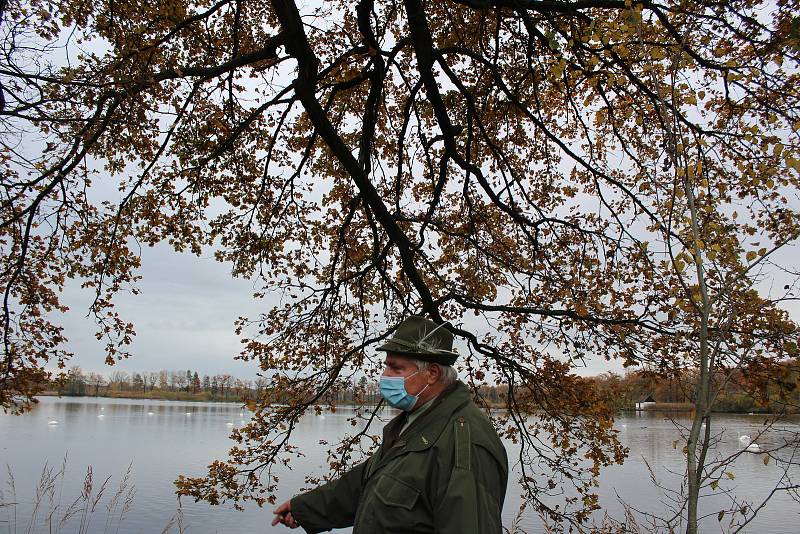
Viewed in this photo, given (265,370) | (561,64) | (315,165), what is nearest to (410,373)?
(561,64)

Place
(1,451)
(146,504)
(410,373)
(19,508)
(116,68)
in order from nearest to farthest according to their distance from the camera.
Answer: (410,373) < (116,68) < (19,508) < (146,504) < (1,451)

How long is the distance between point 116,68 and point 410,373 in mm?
4209

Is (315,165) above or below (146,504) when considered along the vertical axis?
above

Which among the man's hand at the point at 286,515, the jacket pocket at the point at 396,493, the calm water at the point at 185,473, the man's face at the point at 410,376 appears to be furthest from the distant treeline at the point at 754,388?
the calm water at the point at 185,473

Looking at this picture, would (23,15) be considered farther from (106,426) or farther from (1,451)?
(106,426)

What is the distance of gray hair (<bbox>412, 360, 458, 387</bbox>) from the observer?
2.84m

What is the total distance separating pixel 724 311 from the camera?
9.91 ft

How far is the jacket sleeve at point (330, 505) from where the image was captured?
3031 millimetres

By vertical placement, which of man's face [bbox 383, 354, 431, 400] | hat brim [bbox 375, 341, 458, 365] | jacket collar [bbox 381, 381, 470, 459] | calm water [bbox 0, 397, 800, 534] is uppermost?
hat brim [bbox 375, 341, 458, 365]

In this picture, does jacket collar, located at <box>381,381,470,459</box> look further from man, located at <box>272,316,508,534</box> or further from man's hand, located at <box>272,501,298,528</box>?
man's hand, located at <box>272,501,298,528</box>

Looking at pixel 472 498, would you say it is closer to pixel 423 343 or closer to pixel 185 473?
pixel 423 343

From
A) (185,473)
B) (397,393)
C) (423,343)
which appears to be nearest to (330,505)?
(397,393)

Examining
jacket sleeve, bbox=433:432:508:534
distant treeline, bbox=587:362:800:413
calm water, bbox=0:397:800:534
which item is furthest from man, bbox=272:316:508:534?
calm water, bbox=0:397:800:534

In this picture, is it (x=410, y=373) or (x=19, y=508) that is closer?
(x=410, y=373)
